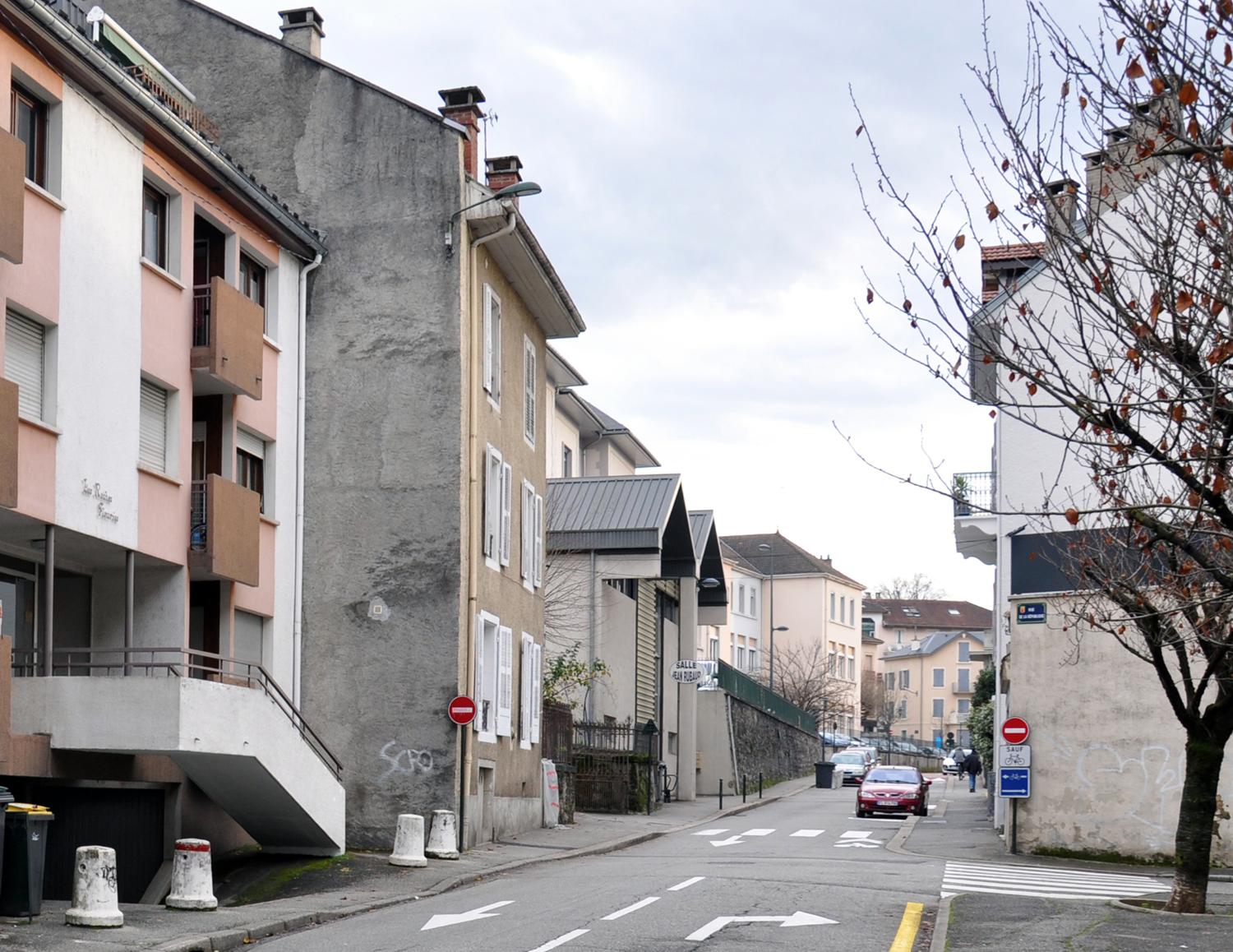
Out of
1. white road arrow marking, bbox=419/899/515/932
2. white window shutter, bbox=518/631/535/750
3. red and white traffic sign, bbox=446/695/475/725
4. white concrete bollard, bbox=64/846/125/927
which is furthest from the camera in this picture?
white window shutter, bbox=518/631/535/750

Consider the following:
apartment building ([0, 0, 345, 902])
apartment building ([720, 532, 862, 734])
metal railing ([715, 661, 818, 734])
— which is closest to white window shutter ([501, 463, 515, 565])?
apartment building ([0, 0, 345, 902])

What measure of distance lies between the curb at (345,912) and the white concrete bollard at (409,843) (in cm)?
93

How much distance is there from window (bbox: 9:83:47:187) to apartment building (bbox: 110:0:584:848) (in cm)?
738

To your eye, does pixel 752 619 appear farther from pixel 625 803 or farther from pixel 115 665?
pixel 115 665

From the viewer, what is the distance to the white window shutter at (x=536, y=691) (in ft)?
97.8

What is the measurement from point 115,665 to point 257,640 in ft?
18.6

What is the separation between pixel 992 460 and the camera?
3597cm

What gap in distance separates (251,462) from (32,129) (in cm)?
693

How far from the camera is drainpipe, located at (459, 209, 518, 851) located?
24578 mm

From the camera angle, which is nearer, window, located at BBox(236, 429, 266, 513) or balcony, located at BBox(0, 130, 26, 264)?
balcony, located at BBox(0, 130, 26, 264)

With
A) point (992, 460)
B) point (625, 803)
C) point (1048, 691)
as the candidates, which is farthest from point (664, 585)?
point (1048, 691)

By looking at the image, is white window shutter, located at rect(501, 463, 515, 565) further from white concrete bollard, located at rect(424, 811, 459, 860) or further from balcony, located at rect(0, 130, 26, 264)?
balcony, located at rect(0, 130, 26, 264)

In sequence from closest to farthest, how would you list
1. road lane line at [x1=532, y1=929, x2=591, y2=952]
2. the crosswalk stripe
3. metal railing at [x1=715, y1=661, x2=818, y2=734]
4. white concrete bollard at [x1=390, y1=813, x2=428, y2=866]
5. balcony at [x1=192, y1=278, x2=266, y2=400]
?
road lane line at [x1=532, y1=929, x2=591, y2=952], the crosswalk stripe, balcony at [x1=192, y1=278, x2=266, y2=400], white concrete bollard at [x1=390, y1=813, x2=428, y2=866], metal railing at [x1=715, y1=661, x2=818, y2=734]

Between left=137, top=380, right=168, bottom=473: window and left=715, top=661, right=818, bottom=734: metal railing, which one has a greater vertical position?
left=137, top=380, right=168, bottom=473: window
